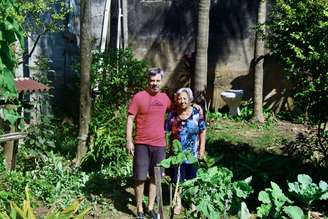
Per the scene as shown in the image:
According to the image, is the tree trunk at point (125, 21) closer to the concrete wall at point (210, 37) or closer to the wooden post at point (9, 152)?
the concrete wall at point (210, 37)

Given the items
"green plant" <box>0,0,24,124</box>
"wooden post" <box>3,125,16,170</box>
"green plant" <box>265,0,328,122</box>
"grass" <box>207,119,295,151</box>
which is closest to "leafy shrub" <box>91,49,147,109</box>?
"grass" <box>207,119,295,151</box>

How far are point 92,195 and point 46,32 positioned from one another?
375cm

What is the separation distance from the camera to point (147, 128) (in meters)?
6.21

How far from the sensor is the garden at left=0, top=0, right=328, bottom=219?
12.0ft

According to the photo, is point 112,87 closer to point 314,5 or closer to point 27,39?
point 27,39

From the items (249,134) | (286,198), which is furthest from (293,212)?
(249,134)

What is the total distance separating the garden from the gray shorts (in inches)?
20.1

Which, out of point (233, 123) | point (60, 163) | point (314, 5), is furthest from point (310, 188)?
point (233, 123)

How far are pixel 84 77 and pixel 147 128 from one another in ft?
6.09

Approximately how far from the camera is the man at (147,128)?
619 cm

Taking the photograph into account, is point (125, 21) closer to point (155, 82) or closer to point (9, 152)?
point (9, 152)

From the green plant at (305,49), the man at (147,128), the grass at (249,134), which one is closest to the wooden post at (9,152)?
the man at (147,128)

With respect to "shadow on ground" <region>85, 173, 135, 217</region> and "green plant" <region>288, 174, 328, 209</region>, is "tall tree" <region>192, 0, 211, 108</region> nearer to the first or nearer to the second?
"shadow on ground" <region>85, 173, 135, 217</region>

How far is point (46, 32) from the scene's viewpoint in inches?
381
